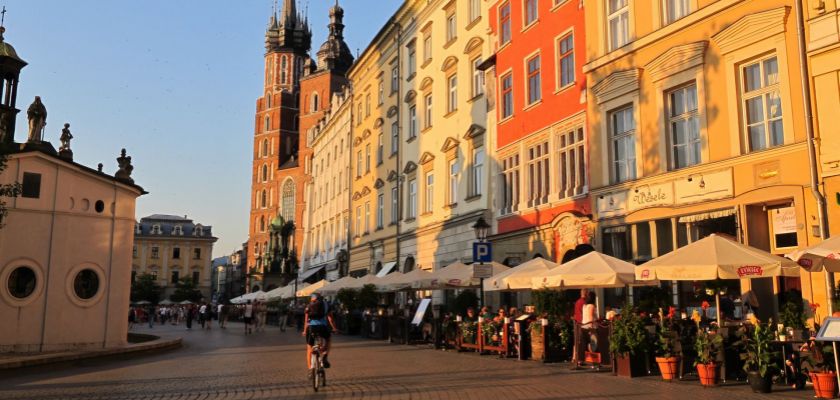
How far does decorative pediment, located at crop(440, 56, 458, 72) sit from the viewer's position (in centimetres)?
3038

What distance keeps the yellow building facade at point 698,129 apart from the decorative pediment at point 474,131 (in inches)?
284

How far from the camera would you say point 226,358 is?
19531 mm

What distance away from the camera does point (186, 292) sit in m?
115

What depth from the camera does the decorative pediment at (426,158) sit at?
32.6 meters

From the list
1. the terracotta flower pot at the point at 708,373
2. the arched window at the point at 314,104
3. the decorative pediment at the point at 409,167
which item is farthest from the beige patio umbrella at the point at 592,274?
the arched window at the point at 314,104

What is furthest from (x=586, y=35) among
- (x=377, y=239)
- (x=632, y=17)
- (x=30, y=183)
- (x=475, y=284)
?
(x=377, y=239)

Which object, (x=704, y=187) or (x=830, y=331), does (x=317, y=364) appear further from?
(x=704, y=187)

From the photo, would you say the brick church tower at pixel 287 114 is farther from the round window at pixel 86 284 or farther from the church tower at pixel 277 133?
the round window at pixel 86 284

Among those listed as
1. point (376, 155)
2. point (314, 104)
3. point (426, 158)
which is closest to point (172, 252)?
point (314, 104)

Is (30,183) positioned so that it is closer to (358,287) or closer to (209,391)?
(209,391)

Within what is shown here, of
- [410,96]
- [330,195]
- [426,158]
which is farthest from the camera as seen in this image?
[330,195]

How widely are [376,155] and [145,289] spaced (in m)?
80.0

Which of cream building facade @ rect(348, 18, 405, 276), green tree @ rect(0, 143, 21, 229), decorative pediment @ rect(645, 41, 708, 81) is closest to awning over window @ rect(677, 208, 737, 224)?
decorative pediment @ rect(645, 41, 708, 81)

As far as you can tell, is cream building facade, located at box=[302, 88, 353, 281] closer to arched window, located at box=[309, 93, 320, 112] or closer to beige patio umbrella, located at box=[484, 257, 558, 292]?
beige patio umbrella, located at box=[484, 257, 558, 292]
